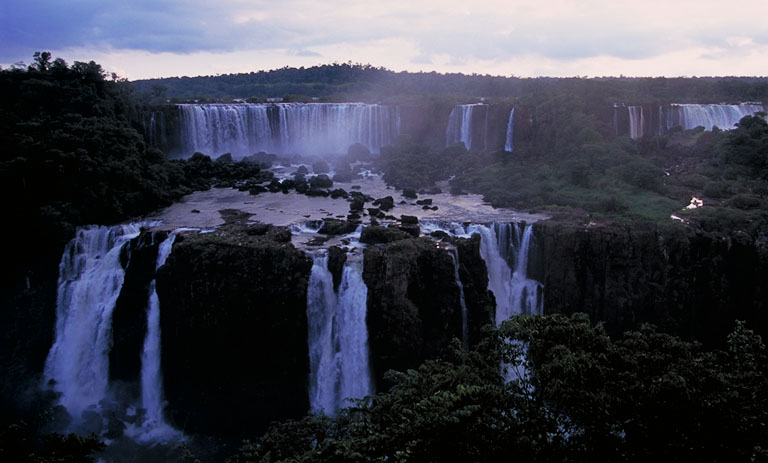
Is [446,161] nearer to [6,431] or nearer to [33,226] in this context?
[33,226]

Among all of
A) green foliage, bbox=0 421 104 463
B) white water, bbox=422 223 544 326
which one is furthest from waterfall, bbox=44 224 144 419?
white water, bbox=422 223 544 326

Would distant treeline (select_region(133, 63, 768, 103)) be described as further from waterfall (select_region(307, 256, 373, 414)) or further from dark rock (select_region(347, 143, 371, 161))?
waterfall (select_region(307, 256, 373, 414))

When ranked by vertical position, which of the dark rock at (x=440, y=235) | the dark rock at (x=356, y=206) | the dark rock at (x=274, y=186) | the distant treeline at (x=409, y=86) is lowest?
the dark rock at (x=440, y=235)

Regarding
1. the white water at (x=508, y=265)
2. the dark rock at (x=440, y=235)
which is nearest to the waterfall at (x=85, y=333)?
the dark rock at (x=440, y=235)

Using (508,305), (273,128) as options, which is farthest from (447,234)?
(273,128)

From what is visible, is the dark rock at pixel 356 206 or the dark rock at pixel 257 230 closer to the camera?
the dark rock at pixel 257 230

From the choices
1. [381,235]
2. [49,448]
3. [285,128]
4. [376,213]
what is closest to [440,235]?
[381,235]

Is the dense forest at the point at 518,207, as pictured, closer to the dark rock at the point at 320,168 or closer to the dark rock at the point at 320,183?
the dark rock at the point at 320,168
